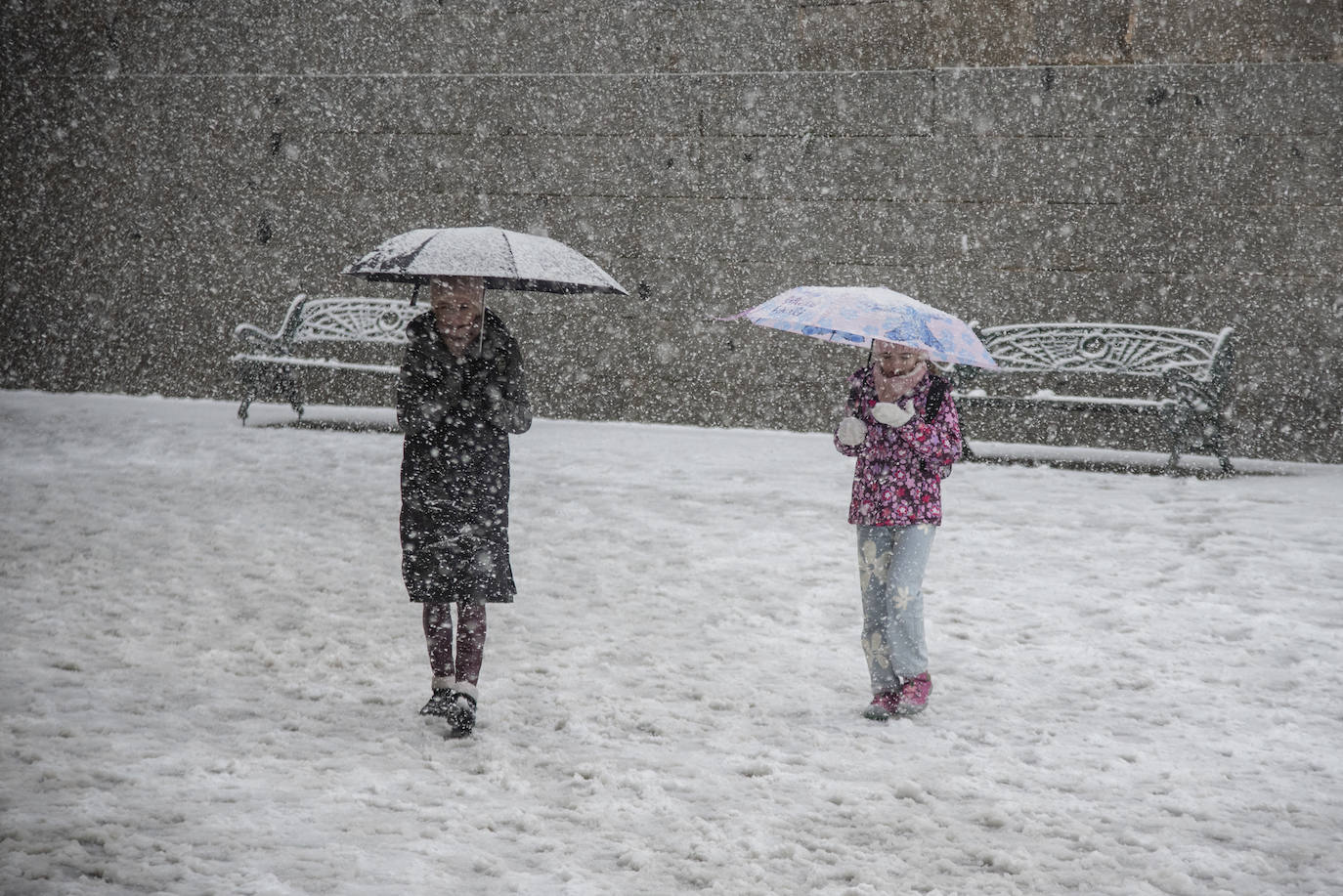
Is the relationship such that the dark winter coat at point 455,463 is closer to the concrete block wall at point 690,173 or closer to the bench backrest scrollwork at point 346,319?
the concrete block wall at point 690,173

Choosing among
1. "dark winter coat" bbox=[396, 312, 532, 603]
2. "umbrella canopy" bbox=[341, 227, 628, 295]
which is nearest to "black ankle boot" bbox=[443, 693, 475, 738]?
"dark winter coat" bbox=[396, 312, 532, 603]

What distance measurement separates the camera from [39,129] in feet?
43.3

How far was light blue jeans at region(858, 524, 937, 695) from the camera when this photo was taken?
416cm

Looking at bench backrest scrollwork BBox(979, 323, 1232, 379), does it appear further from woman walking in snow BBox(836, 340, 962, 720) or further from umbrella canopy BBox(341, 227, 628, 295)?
umbrella canopy BBox(341, 227, 628, 295)

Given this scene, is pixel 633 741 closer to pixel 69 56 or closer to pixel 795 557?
pixel 795 557

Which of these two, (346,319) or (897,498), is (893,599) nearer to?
(897,498)

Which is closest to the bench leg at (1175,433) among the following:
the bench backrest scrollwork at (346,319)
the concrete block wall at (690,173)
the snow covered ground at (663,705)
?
the concrete block wall at (690,173)

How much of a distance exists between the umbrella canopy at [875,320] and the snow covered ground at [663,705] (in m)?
1.24

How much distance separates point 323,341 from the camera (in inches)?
499

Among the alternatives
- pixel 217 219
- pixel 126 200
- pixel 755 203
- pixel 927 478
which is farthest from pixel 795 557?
pixel 126 200

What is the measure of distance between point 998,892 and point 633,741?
1.33 metres

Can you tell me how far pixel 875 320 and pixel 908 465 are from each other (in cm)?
54

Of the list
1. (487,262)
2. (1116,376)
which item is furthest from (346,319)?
(487,262)

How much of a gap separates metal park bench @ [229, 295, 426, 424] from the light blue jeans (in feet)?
27.1
